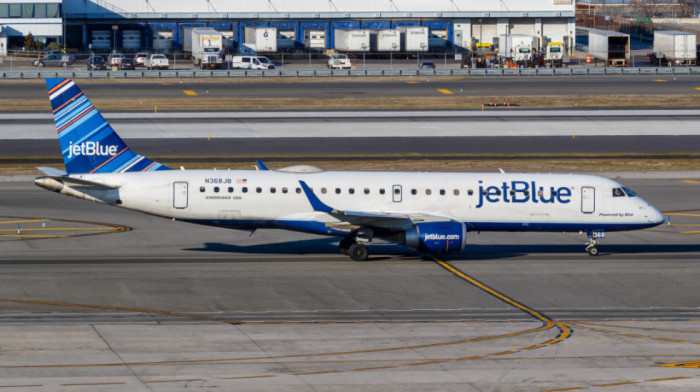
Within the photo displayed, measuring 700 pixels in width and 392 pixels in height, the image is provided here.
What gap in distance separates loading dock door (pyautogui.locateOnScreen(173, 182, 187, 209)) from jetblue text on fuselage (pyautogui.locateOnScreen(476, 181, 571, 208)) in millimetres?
12022

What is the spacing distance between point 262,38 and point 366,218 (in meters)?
115

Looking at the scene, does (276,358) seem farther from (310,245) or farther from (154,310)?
(310,245)

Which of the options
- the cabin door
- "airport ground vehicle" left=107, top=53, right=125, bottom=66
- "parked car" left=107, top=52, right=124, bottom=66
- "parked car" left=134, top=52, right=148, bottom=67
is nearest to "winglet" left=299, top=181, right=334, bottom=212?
the cabin door

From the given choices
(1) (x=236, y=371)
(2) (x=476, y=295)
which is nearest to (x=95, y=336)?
(1) (x=236, y=371)

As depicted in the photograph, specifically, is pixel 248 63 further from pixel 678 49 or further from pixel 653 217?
pixel 653 217

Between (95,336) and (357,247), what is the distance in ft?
47.0

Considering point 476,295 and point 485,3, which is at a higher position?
point 485,3

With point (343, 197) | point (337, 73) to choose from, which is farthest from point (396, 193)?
point (337, 73)

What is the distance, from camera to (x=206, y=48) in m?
137

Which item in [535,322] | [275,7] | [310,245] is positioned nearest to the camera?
[535,322]

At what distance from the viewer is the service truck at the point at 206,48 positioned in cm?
13250

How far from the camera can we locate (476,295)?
35.6 m

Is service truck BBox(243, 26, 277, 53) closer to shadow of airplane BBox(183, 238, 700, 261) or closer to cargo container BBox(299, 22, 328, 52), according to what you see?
cargo container BBox(299, 22, 328, 52)

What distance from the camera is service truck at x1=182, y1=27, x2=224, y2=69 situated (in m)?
132
